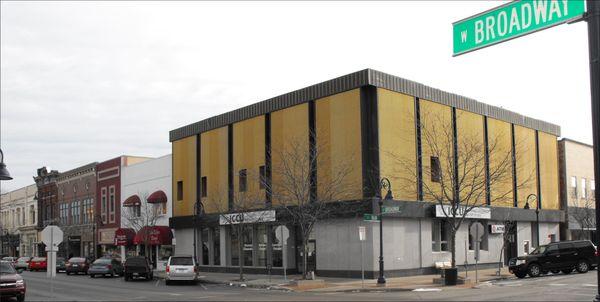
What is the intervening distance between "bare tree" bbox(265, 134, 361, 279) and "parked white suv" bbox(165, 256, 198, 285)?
18.9 ft

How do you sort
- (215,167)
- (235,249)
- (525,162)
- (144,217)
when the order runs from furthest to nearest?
(144,217)
(215,167)
(525,162)
(235,249)

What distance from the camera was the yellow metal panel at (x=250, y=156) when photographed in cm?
3931

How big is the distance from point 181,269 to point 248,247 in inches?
343

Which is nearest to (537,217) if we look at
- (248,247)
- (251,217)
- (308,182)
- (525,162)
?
(525,162)

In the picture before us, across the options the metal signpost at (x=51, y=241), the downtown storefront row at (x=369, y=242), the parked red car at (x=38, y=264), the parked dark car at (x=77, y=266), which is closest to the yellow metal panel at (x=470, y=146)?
the downtown storefront row at (x=369, y=242)

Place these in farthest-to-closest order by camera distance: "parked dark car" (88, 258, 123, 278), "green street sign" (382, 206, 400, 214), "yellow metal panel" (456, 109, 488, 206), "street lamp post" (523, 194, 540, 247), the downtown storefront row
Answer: "street lamp post" (523, 194, 540, 247) → "parked dark car" (88, 258, 123, 278) → "yellow metal panel" (456, 109, 488, 206) → the downtown storefront row → "green street sign" (382, 206, 400, 214)

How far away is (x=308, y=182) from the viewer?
33.8m

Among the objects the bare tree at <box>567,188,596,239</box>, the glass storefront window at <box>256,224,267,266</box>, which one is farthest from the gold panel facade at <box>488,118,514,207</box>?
the glass storefront window at <box>256,224,267,266</box>

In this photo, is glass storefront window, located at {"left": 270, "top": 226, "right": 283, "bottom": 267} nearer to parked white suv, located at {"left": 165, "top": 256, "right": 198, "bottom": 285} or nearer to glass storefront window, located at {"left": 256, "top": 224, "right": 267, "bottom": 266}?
glass storefront window, located at {"left": 256, "top": 224, "right": 267, "bottom": 266}

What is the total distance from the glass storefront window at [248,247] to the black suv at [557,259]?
1595 centimetres

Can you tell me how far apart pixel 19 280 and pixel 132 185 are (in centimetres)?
3518

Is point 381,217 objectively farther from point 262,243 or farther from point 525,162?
point 525,162

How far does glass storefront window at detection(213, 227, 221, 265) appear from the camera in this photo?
142ft

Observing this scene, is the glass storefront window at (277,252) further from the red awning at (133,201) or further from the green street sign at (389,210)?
the red awning at (133,201)
